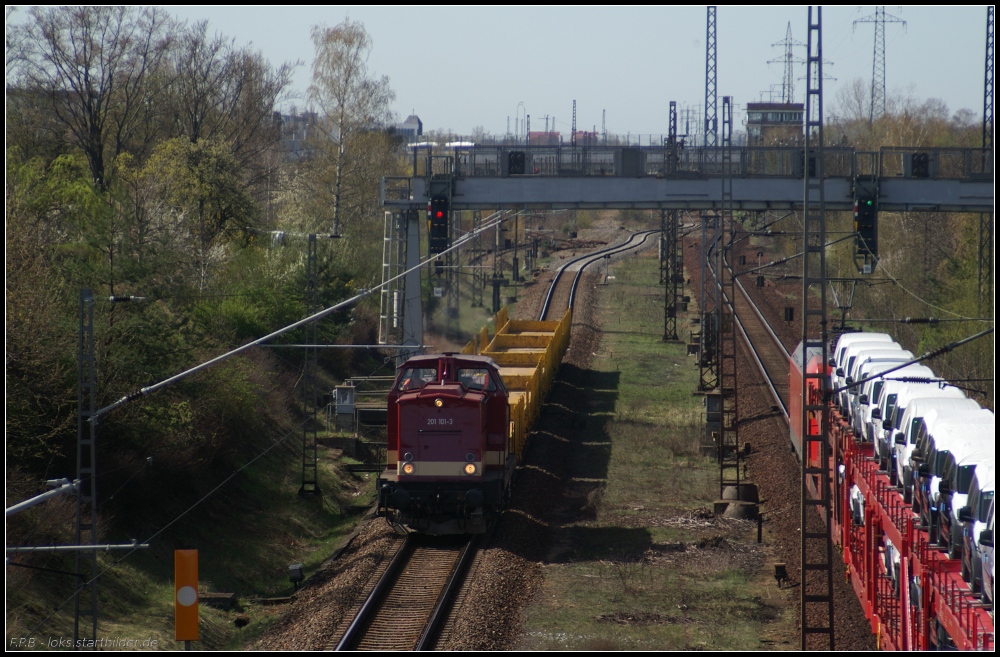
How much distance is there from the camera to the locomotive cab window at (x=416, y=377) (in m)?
20.1

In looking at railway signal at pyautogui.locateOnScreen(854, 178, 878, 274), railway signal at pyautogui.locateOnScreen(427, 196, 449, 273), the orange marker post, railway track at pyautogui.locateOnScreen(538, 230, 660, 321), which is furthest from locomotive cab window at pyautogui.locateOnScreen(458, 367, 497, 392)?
railway track at pyautogui.locateOnScreen(538, 230, 660, 321)

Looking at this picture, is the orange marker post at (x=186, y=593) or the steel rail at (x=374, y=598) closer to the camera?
the orange marker post at (x=186, y=593)

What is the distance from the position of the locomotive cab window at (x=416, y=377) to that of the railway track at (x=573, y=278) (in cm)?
3137

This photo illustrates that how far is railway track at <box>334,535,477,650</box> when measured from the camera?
1523 cm

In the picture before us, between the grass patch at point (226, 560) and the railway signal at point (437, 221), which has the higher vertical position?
the railway signal at point (437, 221)

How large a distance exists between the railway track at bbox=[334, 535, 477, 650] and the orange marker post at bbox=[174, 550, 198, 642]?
335cm

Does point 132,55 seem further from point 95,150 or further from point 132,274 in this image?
point 132,274

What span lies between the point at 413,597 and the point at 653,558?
5.14m

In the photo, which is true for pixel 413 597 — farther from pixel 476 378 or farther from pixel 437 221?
pixel 437 221

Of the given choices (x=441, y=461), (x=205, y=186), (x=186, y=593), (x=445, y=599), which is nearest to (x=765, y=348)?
(x=205, y=186)

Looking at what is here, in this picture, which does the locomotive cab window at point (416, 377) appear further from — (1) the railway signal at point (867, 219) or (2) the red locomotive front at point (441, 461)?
(1) the railway signal at point (867, 219)

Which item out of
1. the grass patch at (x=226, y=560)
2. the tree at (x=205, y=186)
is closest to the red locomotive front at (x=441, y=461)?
the grass patch at (x=226, y=560)

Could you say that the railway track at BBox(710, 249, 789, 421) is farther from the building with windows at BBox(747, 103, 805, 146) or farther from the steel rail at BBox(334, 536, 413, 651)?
the building with windows at BBox(747, 103, 805, 146)

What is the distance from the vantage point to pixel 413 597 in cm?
1720
